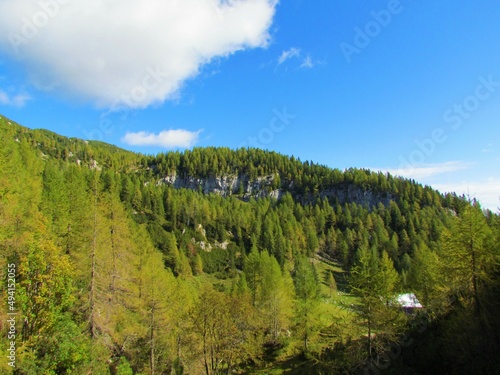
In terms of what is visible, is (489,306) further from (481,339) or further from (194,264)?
(194,264)

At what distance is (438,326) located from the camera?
2433 cm

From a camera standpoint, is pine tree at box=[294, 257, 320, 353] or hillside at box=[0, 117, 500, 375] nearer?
hillside at box=[0, 117, 500, 375]

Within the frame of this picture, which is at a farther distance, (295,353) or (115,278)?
(295,353)

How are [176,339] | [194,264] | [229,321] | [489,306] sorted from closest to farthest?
[489,306]
[229,321]
[176,339]
[194,264]

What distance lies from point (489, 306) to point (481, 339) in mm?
2652

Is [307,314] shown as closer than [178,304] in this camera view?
No

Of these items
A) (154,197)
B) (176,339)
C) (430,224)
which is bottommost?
(176,339)

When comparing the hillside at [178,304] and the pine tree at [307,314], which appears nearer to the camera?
the hillside at [178,304]

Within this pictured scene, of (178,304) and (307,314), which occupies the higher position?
(178,304)

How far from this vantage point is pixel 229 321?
26.6 metres

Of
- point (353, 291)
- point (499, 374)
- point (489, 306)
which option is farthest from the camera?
point (353, 291)

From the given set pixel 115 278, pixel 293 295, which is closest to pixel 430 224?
pixel 293 295

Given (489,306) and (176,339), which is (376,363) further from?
(176,339)

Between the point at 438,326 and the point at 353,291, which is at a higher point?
the point at 353,291
